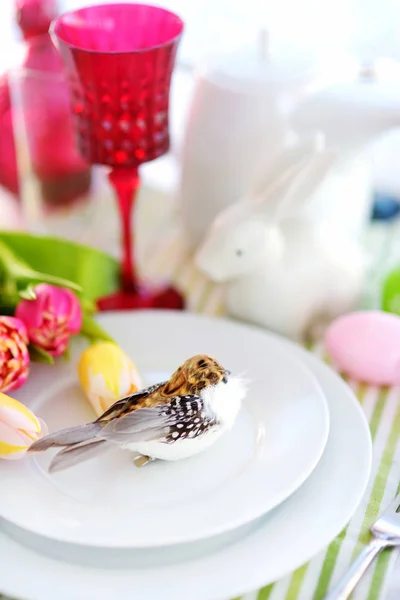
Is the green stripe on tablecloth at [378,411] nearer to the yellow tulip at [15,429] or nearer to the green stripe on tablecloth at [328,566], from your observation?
the green stripe on tablecloth at [328,566]

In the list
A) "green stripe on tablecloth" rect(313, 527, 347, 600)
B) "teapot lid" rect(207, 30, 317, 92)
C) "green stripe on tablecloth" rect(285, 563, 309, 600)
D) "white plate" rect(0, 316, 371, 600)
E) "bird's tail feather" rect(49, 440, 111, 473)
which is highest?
"teapot lid" rect(207, 30, 317, 92)


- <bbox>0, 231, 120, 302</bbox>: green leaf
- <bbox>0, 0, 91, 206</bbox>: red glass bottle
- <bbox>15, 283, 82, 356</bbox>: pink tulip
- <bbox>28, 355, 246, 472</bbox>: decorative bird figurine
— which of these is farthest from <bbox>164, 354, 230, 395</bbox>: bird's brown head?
<bbox>0, 0, 91, 206</bbox>: red glass bottle

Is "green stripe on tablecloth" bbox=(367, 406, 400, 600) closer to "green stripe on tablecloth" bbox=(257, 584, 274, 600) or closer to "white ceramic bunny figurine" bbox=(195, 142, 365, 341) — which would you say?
"green stripe on tablecloth" bbox=(257, 584, 274, 600)

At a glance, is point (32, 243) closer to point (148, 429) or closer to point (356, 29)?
point (148, 429)

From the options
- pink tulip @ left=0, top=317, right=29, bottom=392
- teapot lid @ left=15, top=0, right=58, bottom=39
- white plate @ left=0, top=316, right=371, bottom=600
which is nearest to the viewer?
white plate @ left=0, top=316, right=371, bottom=600

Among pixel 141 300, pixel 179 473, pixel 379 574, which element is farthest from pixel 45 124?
pixel 379 574

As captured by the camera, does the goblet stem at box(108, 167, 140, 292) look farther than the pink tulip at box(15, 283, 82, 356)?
Yes

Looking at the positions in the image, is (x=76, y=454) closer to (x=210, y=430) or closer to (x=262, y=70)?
(x=210, y=430)
